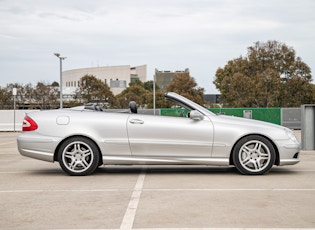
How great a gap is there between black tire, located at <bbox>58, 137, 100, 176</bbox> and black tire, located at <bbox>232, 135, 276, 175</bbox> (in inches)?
84.8

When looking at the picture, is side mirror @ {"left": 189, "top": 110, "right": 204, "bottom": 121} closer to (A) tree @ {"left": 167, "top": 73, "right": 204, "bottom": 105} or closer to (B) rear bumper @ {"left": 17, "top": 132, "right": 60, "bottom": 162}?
(B) rear bumper @ {"left": 17, "top": 132, "right": 60, "bottom": 162}

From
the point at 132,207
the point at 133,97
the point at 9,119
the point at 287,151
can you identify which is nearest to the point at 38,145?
the point at 132,207

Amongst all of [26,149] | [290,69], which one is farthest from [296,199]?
[290,69]

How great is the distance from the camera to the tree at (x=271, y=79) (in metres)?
52.7

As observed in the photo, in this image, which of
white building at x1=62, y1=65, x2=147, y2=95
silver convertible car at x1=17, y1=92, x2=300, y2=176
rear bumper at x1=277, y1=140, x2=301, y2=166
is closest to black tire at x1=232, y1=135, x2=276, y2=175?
silver convertible car at x1=17, y1=92, x2=300, y2=176

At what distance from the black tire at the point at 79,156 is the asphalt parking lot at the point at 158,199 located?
171 millimetres

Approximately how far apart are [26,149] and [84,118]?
105 centimetres

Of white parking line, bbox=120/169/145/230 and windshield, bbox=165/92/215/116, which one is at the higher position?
windshield, bbox=165/92/215/116

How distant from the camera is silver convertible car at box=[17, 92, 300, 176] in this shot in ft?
27.4

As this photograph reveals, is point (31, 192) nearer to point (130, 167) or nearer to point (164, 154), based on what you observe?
point (164, 154)

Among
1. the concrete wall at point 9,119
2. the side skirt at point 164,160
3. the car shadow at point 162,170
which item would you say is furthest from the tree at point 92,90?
the side skirt at point 164,160

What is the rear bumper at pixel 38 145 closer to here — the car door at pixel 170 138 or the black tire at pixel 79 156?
the black tire at pixel 79 156

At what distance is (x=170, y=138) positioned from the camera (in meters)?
8.37

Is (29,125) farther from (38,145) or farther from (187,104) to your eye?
(187,104)
